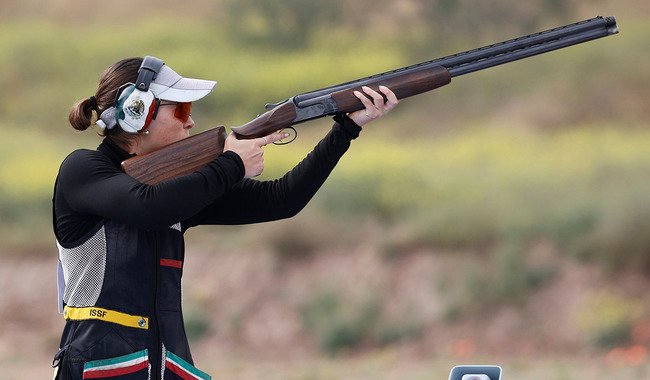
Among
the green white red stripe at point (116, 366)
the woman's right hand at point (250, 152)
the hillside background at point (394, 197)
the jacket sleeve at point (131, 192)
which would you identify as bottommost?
the green white red stripe at point (116, 366)

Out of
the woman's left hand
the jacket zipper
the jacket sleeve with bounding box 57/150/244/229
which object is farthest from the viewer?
the woman's left hand

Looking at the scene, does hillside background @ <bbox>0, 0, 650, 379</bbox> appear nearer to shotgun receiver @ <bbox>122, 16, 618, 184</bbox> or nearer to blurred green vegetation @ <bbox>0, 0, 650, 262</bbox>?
blurred green vegetation @ <bbox>0, 0, 650, 262</bbox>

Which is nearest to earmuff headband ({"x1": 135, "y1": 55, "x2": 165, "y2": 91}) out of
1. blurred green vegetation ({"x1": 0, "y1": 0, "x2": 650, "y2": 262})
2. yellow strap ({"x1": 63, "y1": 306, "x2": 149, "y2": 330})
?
yellow strap ({"x1": 63, "y1": 306, "x2": 149, "y2": 330})

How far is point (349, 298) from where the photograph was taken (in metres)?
10.3

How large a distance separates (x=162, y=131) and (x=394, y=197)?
7603 millimetres

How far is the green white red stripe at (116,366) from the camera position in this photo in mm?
3107

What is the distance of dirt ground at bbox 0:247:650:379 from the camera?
9.59 meters

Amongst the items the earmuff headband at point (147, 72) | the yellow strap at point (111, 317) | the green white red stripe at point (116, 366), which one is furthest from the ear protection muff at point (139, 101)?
the green white red stripe at point (116, 366)

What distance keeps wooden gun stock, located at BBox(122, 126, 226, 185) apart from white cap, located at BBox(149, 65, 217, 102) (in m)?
0.13

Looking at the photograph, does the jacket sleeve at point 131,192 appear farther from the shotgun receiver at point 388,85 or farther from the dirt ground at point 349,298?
the dirt ground at point 349,298

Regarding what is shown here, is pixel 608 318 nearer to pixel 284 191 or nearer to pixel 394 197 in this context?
pixel 394 197

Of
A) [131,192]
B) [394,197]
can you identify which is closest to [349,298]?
[394,197]

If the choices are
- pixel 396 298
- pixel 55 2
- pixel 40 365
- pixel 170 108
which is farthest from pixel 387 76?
pixel 55 2

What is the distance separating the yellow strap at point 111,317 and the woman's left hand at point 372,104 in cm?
89
